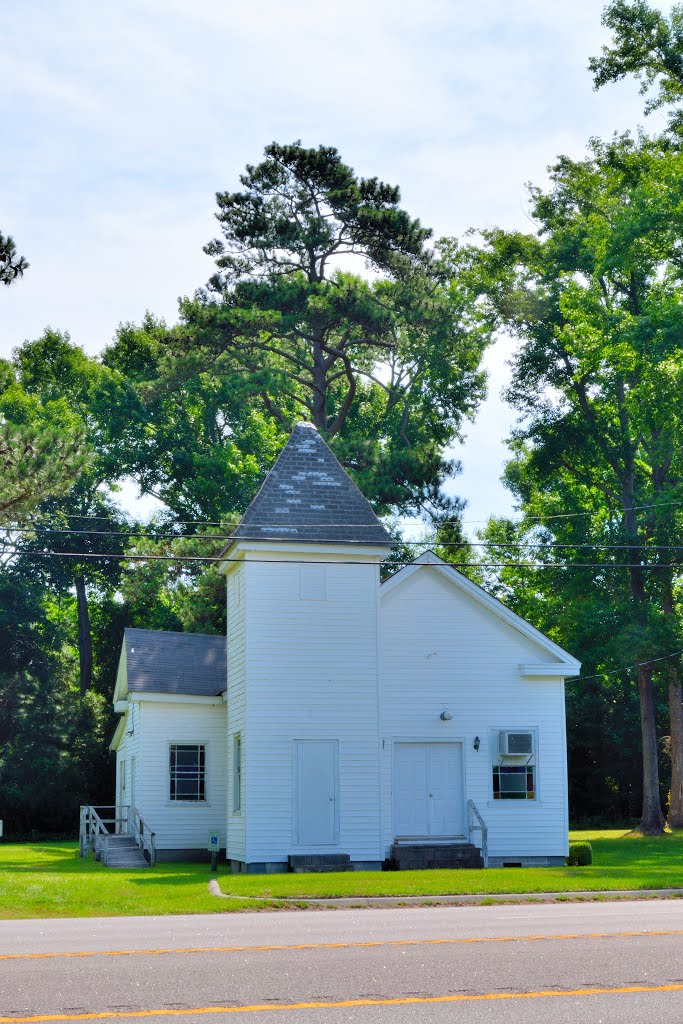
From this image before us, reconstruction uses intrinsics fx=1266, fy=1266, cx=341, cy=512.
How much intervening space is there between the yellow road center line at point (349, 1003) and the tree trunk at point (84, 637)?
163ft

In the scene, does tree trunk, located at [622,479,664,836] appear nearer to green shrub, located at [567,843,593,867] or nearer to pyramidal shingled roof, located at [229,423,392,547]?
green shrub, located at [567,843,593,867]

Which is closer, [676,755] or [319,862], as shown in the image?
[319,862]

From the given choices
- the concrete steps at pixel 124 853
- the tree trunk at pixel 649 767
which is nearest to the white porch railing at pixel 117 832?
the concrete steps at pixel 124 853

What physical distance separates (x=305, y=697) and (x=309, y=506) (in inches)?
162

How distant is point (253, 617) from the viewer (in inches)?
1024

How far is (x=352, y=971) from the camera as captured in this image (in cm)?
1002

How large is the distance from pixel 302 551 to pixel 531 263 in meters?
24.8

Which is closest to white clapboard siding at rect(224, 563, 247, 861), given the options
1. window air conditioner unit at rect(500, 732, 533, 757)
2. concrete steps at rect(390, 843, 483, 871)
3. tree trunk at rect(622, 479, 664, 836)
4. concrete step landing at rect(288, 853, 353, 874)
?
concrete step landing at rect(288, 853, 353, 874)

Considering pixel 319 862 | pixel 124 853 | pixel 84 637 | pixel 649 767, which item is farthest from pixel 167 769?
pixel 84 637

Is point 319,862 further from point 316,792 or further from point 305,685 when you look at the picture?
point 305,685

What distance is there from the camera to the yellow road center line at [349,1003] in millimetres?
8203

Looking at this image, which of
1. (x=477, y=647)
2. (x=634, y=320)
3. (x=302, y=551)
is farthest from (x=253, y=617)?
(x=634, y=320)

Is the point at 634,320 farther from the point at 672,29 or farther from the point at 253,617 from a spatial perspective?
the point at 253,617

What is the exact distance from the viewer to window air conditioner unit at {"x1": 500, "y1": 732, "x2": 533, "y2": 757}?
1078 inches
